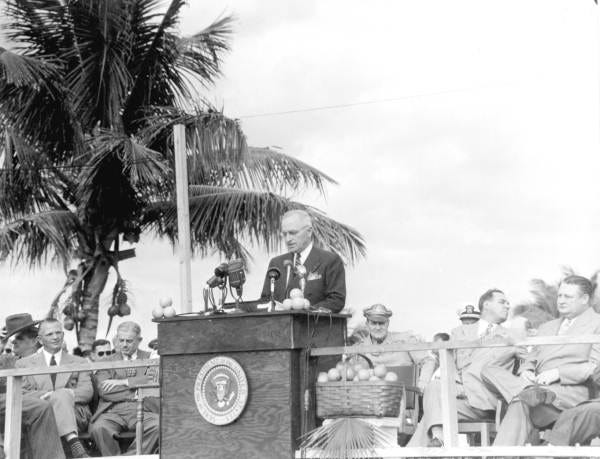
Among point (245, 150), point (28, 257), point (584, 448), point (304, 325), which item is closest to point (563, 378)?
point (584, 448)

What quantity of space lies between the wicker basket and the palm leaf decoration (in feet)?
0.22

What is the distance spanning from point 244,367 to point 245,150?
9.28 m

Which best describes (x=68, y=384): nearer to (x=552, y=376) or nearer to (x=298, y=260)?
(x=298, y=260)

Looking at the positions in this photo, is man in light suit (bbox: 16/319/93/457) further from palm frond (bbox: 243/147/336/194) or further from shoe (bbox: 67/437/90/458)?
palm frond (bbox: 243/147/336/194)

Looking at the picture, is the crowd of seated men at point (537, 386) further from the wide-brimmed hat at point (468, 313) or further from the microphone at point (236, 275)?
the wide-brimmed hat at point (468, 313)

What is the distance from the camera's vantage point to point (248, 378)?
6.38 metres

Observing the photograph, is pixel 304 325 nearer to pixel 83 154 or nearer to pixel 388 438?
pixel 388 438

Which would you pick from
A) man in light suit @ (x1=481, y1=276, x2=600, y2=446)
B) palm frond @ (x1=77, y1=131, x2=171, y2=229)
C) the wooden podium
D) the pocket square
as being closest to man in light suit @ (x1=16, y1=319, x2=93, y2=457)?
the wooden podium

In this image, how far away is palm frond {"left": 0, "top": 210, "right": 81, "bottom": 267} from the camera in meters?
15.6

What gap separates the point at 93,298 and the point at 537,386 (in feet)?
35.1

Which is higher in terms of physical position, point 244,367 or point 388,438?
point 244,367

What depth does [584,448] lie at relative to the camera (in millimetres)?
5680

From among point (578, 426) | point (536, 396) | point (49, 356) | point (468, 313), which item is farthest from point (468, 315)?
point (578, 426)

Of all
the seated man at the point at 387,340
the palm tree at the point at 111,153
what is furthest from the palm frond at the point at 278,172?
the seated man at the point at 387,340
